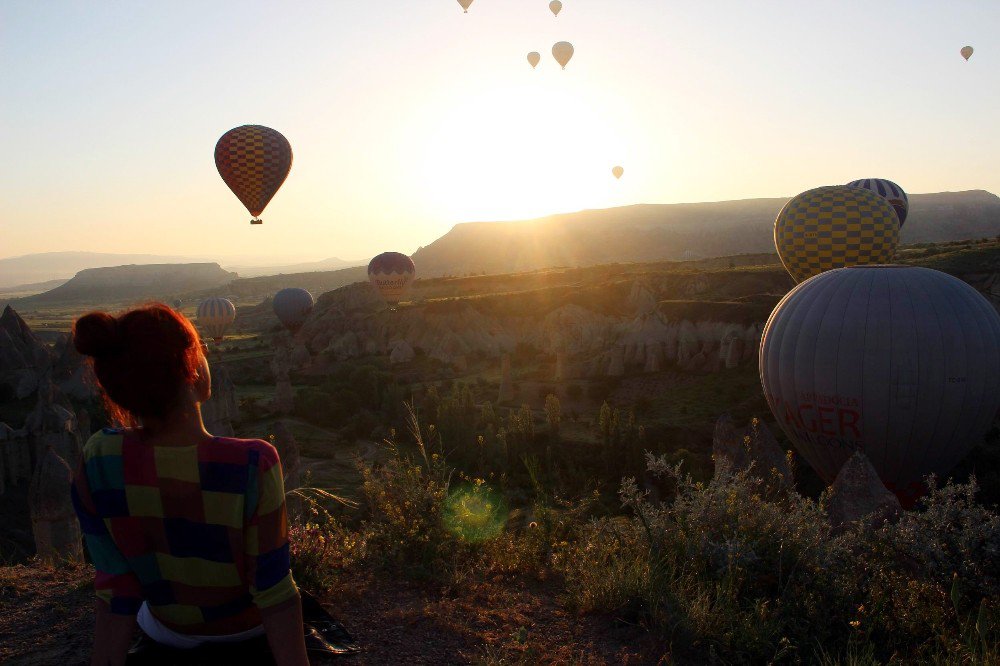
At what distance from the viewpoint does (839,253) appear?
25.3 m

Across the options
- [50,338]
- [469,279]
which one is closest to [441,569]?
[469,279]

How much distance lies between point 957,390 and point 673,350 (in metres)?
16.2

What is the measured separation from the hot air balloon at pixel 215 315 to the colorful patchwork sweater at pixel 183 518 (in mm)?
44476

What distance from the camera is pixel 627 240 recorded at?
143 m

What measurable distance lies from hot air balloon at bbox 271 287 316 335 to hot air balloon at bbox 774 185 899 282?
3487 centimetres

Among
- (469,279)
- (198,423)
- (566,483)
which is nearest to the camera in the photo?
(198,423)

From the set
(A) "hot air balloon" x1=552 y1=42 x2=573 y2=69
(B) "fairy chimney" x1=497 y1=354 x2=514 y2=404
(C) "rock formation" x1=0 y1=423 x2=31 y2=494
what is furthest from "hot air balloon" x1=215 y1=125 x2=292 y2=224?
(A) "hot air balloon" x1=552 y1=42 x2=573 y2=69

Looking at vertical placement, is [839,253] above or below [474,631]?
above

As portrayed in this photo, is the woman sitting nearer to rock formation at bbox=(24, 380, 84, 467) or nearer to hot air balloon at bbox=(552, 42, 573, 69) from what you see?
rock formation at bbox=(24, 380, 84, 467)

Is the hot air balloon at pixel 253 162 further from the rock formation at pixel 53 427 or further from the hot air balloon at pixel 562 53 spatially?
the hot air balloon at pixel 562 53

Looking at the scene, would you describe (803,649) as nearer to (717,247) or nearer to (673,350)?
(673,350)

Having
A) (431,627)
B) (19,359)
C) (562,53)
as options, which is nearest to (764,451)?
(431,627)

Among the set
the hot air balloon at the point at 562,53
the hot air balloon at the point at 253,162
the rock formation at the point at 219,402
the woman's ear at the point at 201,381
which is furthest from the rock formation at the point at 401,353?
the woman's ear at the point at 201,381

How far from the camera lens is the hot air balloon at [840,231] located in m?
25.0
